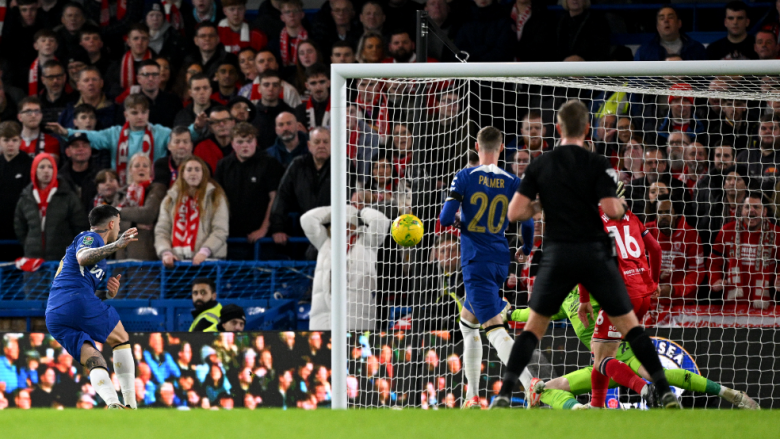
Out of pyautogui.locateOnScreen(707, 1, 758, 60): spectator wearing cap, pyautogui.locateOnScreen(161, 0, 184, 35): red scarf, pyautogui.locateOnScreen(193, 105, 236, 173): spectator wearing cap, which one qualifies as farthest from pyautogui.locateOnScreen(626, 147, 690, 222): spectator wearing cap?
pyautogui.locateOnScreen(161, 0, 184, 35): red scarf

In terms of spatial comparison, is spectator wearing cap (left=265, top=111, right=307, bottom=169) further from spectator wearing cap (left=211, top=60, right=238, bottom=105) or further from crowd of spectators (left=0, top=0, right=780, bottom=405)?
spectator wearing cap (left=211, top=60, right=238, bottom=105)

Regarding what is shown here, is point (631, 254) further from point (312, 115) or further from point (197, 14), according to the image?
point (197, 14)

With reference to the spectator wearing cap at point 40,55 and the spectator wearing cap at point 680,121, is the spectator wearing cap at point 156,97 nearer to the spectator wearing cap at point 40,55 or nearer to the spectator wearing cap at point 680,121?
the spectator wearing cap at point 40,55

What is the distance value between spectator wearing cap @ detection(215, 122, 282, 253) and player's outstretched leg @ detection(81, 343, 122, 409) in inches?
96.2

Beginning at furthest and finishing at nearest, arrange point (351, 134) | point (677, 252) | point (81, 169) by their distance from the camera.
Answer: point (81, 169)
point (351, 134)
point (677, 252)

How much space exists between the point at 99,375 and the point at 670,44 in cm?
596

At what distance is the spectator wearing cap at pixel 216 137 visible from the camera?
30.6 ft

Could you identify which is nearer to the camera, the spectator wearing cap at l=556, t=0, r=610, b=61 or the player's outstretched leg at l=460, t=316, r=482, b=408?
the player's outstretched leg at l=460, t=316, r=482, b=408

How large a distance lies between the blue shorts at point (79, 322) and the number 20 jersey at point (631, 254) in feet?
11.6

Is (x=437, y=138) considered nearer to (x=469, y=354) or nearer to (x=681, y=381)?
(x=469, y=354)

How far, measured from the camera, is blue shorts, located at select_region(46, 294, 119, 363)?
21.8ft

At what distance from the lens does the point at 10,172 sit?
930 centimetres

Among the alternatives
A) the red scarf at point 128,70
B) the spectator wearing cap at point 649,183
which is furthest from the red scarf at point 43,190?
the spectator wearing cap at point 649,183

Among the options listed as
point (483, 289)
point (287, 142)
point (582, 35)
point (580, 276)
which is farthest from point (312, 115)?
point (580, 276)
